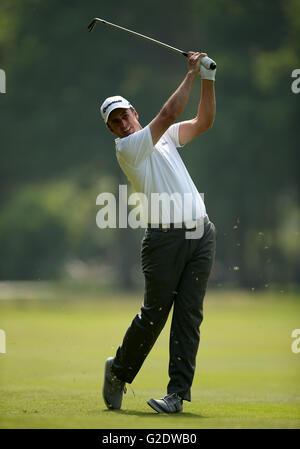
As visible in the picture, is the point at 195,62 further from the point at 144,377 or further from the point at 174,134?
the point at 144,377

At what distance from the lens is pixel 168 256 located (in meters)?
5.18

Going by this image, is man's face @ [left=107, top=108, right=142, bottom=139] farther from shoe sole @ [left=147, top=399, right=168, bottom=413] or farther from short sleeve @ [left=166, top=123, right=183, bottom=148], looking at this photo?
shoe sole @ [left=147, top=399, right=168, bottom=413]

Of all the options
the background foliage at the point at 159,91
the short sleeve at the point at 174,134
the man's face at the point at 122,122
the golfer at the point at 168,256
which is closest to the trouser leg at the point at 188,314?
the golfer at the point at 168,256

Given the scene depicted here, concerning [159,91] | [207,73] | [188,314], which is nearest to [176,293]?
[188,314]

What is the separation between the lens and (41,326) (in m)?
12.9

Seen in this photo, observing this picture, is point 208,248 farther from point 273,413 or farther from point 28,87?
point 28,87

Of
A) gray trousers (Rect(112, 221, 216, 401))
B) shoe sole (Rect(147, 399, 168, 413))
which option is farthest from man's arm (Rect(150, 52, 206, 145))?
shoe sole (Rect(147, 399, 168, 413))

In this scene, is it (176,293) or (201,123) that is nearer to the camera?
(176,293)

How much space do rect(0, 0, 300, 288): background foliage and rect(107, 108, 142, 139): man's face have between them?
63.6 ft

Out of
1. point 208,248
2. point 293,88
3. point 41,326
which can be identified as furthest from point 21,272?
point 208,248

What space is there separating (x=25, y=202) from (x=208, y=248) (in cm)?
2517

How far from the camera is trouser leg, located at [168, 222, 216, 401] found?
5.24 meters

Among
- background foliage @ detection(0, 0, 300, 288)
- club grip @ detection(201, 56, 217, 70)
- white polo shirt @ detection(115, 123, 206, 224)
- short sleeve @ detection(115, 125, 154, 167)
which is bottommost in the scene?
white polo shirt @ detection(115, 123, 206, 224)

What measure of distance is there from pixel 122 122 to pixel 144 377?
262cm
